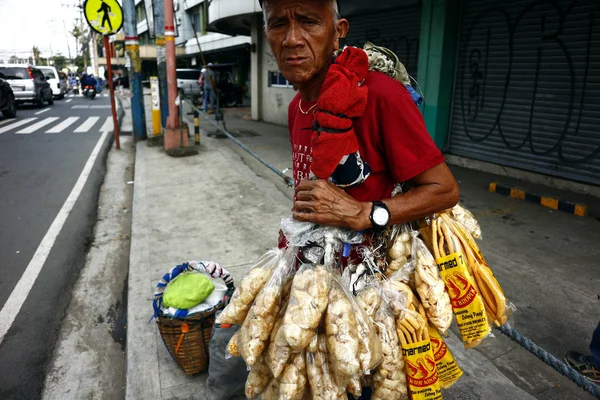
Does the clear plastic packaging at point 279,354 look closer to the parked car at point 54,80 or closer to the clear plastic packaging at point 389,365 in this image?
the clear plastic packaging at point 389,365

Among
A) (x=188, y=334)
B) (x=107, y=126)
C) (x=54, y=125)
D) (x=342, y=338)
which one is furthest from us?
(x=107, y=126)

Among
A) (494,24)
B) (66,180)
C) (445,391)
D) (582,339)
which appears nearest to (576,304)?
(582,339)

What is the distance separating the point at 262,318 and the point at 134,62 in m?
10.9

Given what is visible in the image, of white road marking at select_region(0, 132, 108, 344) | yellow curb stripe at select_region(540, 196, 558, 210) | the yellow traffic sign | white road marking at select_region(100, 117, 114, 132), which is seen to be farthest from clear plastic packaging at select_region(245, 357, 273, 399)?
white road marking at select_region(100, 117, 114, 132)

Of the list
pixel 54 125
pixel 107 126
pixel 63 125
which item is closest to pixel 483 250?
pixel 107 126

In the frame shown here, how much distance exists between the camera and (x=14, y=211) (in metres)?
6.21

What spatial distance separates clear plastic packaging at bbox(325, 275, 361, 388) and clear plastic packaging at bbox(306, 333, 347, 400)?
0.8 inches

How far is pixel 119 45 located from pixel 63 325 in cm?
6112

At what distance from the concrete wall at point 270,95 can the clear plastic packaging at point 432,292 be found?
1317cm

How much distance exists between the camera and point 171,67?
9.79m

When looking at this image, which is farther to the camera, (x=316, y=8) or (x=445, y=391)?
(x=445, y=391)

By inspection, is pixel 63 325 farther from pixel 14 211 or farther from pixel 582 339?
pixel 582 339

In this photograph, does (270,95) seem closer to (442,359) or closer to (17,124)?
(17,124)

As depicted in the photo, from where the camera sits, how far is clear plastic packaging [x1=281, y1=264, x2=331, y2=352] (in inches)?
49.0
